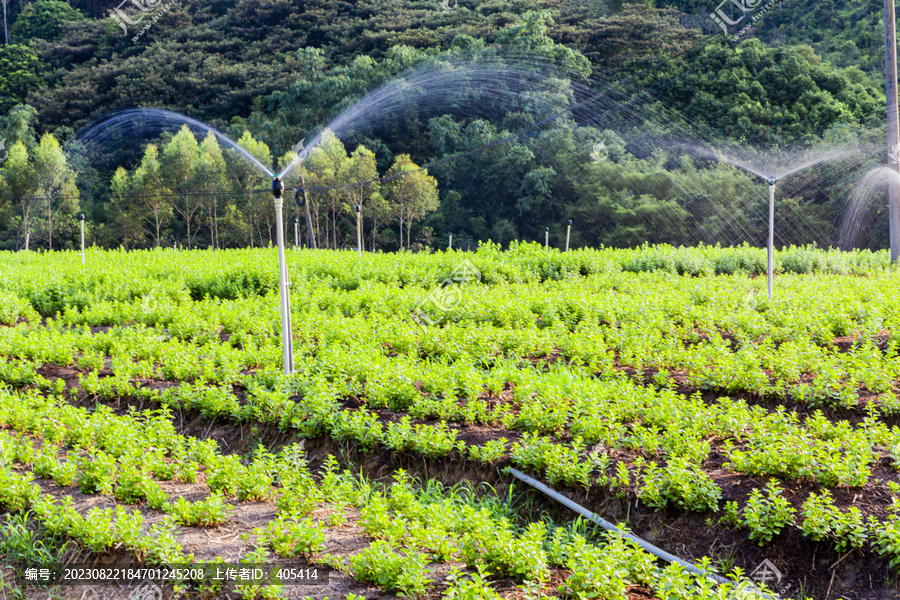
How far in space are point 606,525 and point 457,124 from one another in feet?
134

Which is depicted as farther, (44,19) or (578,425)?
(44,19)

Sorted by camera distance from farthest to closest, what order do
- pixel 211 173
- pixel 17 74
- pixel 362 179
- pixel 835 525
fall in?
pixel 17 74
pixel 211 173
pixel 362 179
pixel 835 525

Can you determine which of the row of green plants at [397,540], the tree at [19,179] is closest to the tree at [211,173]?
the tree at [19,179]

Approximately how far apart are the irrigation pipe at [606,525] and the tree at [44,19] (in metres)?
66.9

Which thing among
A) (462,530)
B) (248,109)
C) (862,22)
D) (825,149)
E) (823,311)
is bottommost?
(462,530)

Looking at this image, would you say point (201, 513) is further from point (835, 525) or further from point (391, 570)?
point (835, 525)

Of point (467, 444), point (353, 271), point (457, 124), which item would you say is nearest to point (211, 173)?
A: point (457, 124)

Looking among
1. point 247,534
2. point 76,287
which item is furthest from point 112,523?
point 76,287

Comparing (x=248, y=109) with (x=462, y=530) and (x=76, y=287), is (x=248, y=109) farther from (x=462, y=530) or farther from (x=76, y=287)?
(x=462, y=530)

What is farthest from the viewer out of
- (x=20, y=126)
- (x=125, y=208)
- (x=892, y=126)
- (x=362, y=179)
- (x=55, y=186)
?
(x=20, y=126)

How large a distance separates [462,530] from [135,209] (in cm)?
4108

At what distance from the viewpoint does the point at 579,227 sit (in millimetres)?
39125

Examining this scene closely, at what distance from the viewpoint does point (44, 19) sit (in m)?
58.8

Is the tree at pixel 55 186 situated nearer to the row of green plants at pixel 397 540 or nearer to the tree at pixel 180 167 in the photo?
the tree at pixel 180 167
